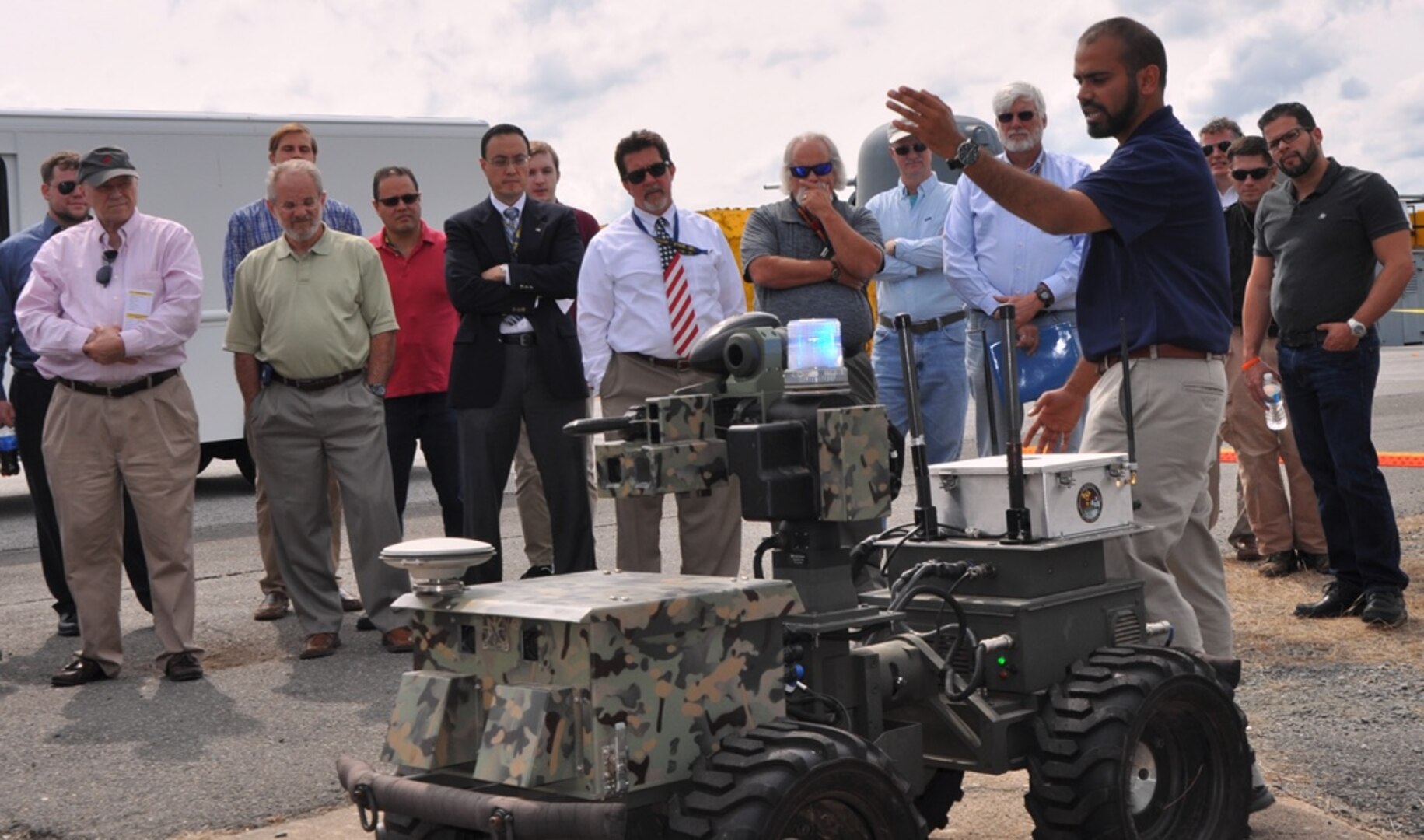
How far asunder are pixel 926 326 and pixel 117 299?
3.70 meters

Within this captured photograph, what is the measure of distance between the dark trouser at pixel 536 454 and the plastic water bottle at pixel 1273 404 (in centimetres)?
347

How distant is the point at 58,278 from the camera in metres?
7.21

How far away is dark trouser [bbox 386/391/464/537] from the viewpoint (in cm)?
834

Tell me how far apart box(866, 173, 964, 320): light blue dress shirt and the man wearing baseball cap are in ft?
10.8

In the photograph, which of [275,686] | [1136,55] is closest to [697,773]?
[1136,55]

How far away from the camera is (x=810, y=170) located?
24.9ft

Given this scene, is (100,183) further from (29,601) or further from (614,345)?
(29,601)

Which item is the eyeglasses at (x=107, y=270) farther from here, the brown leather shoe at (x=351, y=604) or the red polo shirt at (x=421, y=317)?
the brown leather shoe at (x=351, y=604)

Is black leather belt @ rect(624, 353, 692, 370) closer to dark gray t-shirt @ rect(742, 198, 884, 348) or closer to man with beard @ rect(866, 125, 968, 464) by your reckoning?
dark gray t-shirt @ rect(742, 198, 884, 348)

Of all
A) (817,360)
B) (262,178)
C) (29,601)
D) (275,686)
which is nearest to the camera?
(817,360)

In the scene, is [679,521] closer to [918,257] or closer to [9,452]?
[918,257]

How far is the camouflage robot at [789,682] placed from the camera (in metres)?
3.54

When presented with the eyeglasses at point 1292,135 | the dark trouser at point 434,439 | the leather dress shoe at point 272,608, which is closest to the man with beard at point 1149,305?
the eyeglasses at point 1292,135

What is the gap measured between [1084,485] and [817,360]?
3.01ft
